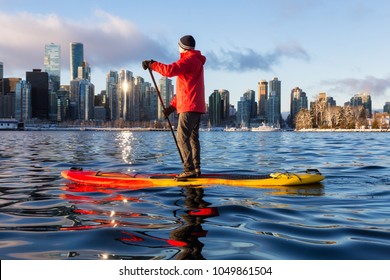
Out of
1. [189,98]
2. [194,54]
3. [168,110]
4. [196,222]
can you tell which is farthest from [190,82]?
[196,222]

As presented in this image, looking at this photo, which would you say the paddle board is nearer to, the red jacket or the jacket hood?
the red jacket

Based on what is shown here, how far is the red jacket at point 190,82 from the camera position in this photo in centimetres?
834

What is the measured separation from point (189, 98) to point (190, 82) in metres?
0.35

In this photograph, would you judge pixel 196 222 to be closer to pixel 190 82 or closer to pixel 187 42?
pixel 190 82

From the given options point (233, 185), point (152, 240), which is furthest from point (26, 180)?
point (152, 240)

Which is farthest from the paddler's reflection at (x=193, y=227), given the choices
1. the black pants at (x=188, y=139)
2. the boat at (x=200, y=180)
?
the black pants at (x=188, y=139)

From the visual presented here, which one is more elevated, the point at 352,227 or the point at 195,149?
the point at 195,149

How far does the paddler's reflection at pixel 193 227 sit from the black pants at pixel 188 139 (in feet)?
4.30

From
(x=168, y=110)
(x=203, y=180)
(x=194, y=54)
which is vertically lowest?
(x=203, y=180)

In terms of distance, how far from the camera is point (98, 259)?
3.95 metres

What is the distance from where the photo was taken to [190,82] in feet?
28.1

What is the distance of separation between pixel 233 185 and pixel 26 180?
5.24 metres
